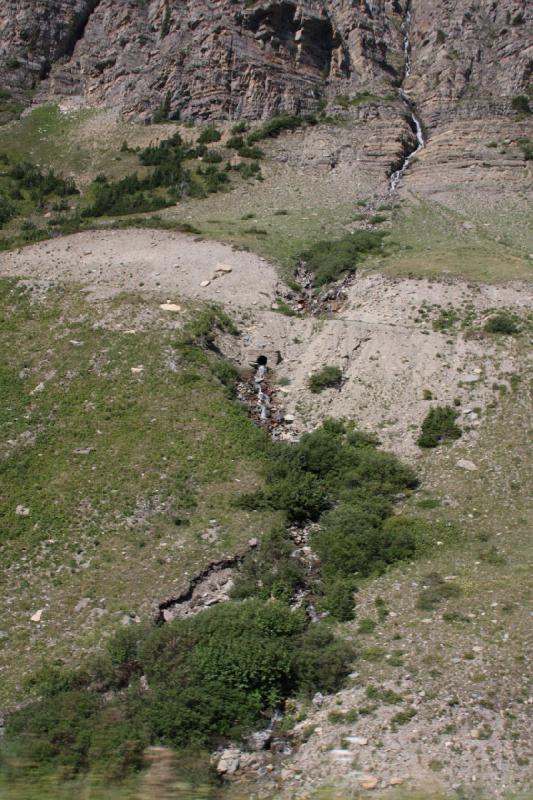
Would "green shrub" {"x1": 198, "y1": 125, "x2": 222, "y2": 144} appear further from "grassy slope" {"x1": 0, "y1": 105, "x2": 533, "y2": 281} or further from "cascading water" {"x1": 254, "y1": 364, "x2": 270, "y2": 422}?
"cascading water" {"x1": 254, "y1": 364, "x2": 270, "y2": 422}

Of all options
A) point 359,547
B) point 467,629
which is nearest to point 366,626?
point 467,629

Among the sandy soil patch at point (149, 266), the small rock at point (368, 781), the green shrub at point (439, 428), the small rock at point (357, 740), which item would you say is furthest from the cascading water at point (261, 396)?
the small rock at point (368, 781)

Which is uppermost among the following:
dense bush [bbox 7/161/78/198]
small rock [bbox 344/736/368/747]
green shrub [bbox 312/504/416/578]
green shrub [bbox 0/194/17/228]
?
dense bush [bbox 7/161/78/198]

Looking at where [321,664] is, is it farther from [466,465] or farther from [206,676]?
[466,465]

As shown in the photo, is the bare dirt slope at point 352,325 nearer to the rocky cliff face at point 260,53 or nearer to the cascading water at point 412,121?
the cascading water at point 412,121

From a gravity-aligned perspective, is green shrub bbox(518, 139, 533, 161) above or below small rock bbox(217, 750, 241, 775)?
above

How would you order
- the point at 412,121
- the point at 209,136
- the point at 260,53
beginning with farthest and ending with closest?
1. the point at 260,53
2. the point at 412,121
3. the point at 209,136

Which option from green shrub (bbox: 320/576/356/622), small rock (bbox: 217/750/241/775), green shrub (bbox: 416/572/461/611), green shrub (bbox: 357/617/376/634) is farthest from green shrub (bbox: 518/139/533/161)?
small rock (bbox: 217/750/241/775)
